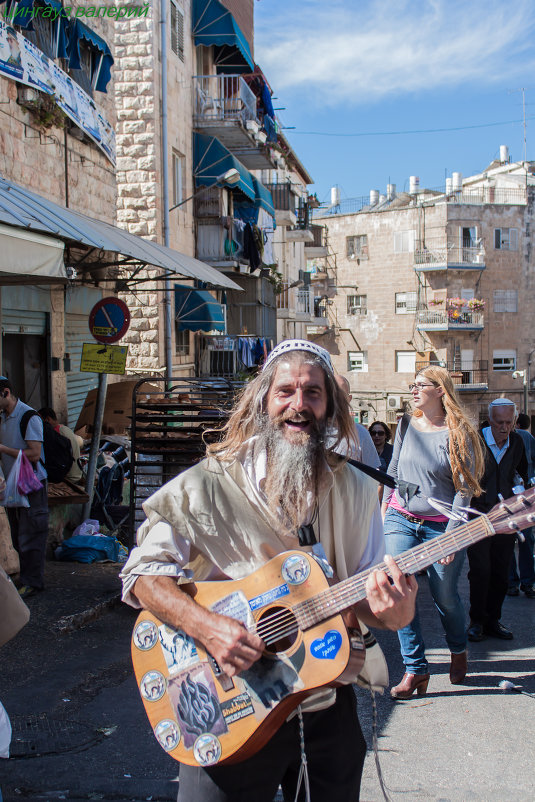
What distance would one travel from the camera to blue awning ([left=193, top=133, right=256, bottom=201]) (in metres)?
20.2

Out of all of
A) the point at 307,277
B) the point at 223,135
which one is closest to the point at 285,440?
the point at 223,135

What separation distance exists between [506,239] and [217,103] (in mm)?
30007

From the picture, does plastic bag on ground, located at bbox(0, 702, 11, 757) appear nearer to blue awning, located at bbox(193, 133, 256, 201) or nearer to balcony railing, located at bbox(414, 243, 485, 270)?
blue awning, located at bbox(193, 133, 256, 201)

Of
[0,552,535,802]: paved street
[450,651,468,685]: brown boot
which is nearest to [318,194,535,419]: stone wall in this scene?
[0,552,535,802]: paved street

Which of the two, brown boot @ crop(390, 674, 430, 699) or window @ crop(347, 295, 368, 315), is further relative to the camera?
window @ crop(347, 295, 368, 315)

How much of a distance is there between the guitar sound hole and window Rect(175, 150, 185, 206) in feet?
58.4

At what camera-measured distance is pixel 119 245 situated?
8.34 meters

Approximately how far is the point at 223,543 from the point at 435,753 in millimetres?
2428

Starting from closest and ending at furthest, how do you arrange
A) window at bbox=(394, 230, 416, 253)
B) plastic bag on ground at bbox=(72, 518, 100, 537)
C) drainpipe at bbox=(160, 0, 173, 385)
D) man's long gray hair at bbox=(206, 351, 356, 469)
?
man's long gray hair at bbox=(206, 351, 356, 469), plastic bag on ground at bbox=(72, 518, 100, 537), drainpipe at bbox=(160, 0, 173, 385), window at bbox=(394, 230, 416, 253)

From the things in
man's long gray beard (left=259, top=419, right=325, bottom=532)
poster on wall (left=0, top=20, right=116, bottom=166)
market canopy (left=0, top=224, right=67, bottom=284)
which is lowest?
man's long gray beard (left=259, top=419, right=325, bottom=532)

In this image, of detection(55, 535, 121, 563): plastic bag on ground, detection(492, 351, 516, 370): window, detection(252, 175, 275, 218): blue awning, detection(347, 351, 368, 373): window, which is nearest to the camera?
detection(55, 535, 121, 563): plastic bag on ground

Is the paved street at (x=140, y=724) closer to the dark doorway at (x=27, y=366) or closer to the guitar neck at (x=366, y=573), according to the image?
the guitar neck at (x=366, y=573)

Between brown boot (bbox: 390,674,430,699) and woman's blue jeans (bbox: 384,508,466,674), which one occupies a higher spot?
woman's blue jeans (bbox: 384,508,466,674)

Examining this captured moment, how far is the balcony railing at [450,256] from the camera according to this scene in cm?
4481
